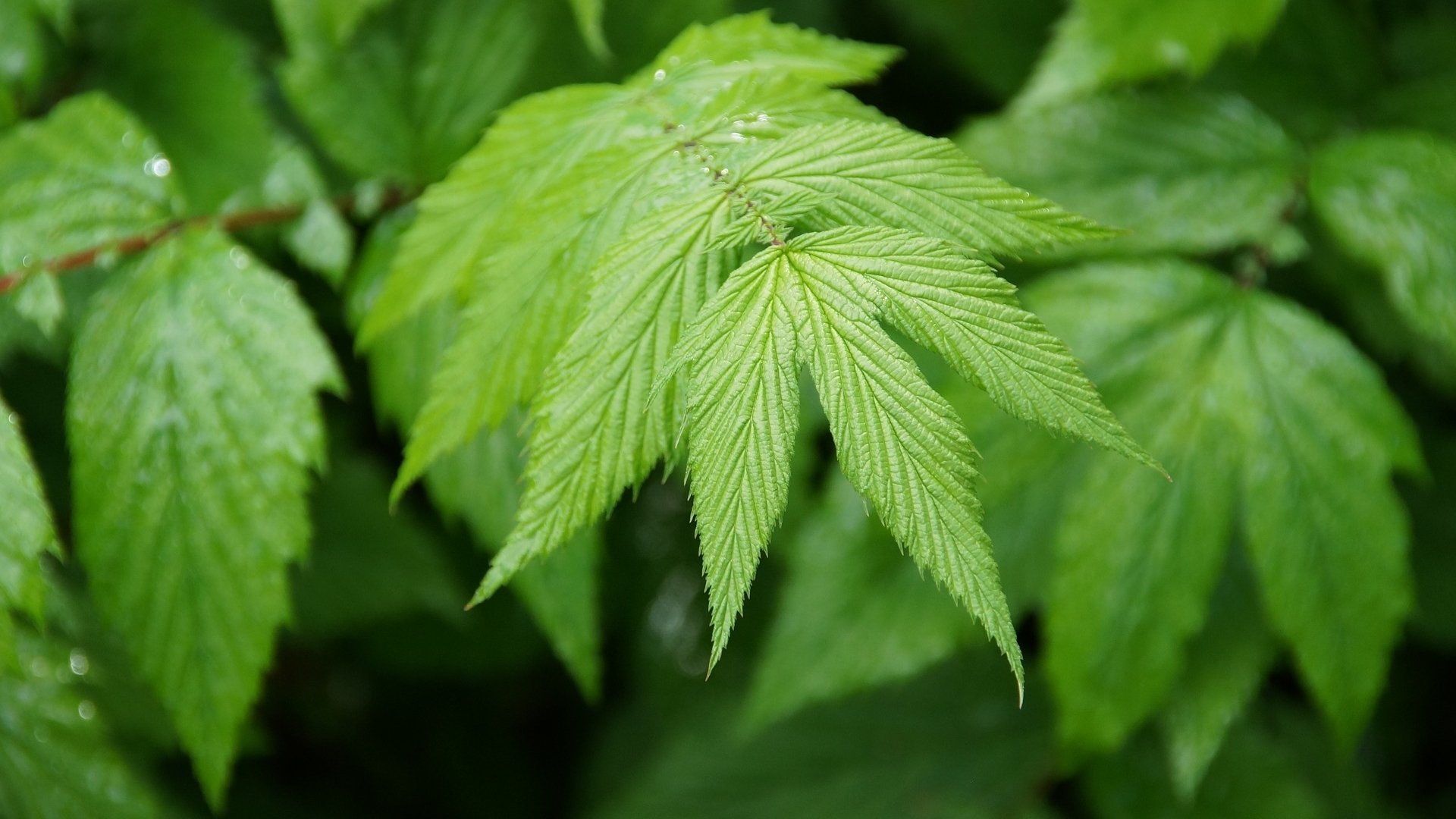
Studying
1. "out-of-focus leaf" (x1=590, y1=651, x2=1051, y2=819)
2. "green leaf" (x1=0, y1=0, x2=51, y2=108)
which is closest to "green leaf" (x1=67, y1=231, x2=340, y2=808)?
"green leaf" (x1=0, y1=0, x2=51, y2=108)

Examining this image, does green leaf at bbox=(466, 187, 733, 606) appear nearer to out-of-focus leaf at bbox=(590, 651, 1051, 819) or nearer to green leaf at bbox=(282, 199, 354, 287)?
green leaf at bbox=(282, 199, 354, 287)

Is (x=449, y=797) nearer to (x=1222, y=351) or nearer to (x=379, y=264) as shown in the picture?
(x=379, y=264)

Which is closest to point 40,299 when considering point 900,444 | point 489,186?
point 489,186

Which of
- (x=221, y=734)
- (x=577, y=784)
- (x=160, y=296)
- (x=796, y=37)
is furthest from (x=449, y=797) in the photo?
(x=796, y=37)

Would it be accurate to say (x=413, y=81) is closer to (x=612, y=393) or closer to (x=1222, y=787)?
(x=612, y=393)

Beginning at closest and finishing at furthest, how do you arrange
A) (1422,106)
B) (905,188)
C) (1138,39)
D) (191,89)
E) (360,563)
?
(905,188) → (1138,39) → (191,89) → (1422,106) → (360,563)

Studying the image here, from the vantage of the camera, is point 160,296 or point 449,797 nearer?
point 160,296
